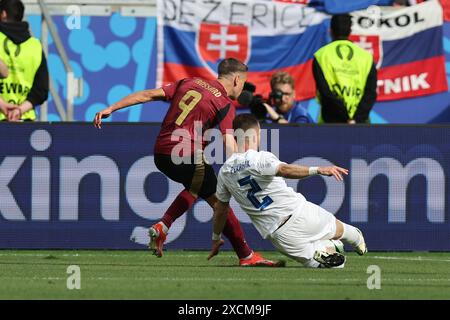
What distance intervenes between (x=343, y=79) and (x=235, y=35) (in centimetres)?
239

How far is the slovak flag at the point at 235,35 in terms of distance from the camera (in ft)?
57.7

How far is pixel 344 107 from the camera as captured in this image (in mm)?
15508

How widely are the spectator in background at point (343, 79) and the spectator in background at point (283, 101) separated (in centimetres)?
46

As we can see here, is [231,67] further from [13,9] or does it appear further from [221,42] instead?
[221,42]

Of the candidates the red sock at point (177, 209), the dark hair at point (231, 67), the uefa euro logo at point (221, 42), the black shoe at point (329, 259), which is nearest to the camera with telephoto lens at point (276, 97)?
the uefa euro logo at point (221, 42)

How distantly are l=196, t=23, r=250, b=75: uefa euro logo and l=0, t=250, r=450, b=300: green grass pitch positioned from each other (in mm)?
3819

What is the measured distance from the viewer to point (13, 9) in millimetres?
15250

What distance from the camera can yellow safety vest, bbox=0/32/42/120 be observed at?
15445 millimetres

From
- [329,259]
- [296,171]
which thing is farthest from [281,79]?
[296,171]

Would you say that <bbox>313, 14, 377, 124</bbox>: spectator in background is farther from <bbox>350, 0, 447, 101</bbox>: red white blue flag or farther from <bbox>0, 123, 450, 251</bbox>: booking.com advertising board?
<bbox>350, 0, 447, 101</bbox>: red white blue flag

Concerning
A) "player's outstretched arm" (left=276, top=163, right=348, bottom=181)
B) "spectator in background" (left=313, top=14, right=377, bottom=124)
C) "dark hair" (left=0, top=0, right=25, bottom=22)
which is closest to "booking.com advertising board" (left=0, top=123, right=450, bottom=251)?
"spectator in background" (left=313, top=14, right=377, bottom=124)

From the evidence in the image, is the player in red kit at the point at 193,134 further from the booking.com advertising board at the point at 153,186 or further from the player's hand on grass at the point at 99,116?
the booking.com advertising board at the point at 153,186
